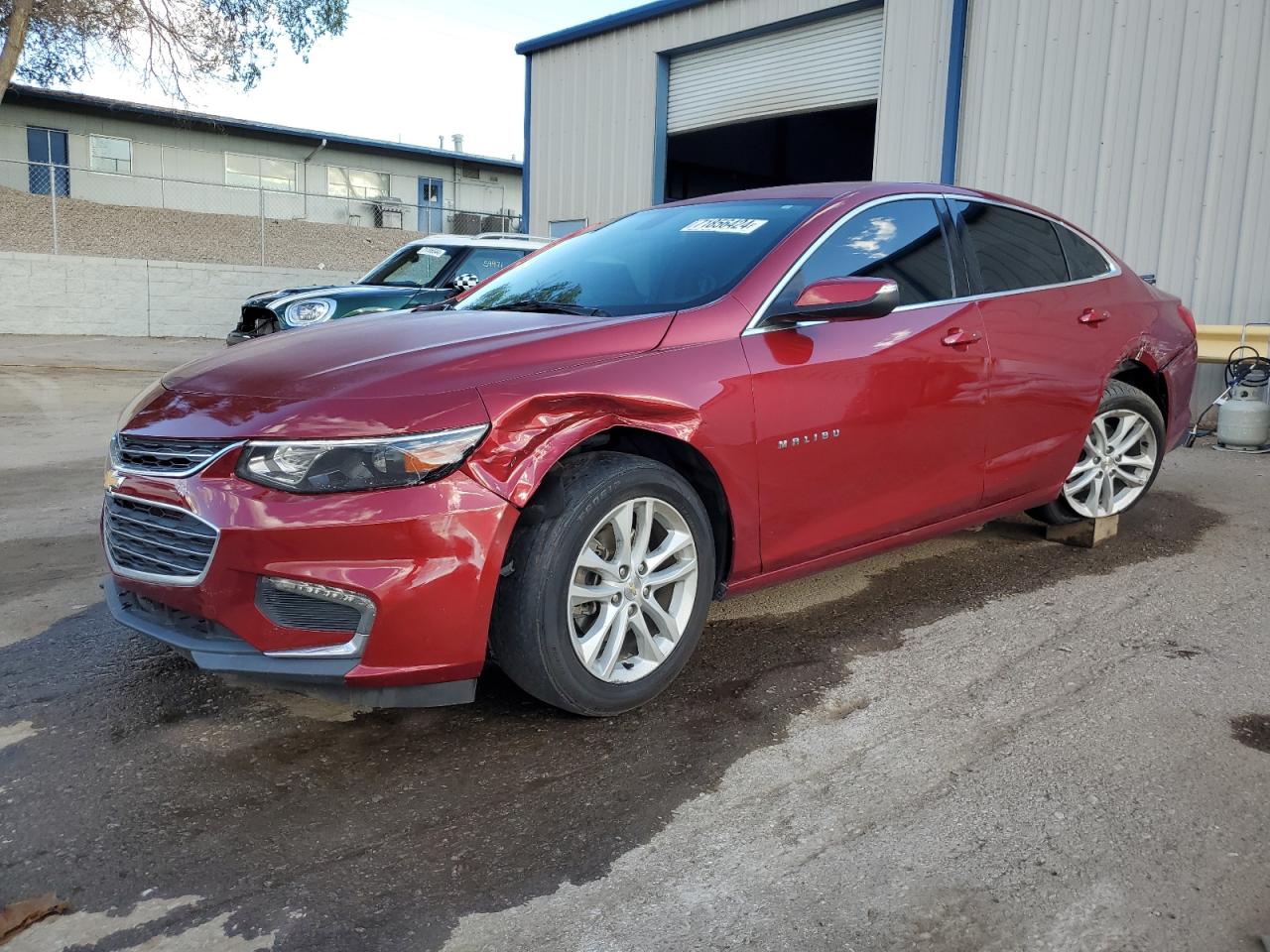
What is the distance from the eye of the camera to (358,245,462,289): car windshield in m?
9.84

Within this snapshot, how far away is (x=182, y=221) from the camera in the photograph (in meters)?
24.8

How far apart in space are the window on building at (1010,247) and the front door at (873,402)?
0.24m

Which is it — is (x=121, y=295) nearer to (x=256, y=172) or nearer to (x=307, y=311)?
(x=307, y=311)

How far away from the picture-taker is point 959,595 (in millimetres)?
4332

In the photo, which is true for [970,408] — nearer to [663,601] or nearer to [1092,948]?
[663,601]

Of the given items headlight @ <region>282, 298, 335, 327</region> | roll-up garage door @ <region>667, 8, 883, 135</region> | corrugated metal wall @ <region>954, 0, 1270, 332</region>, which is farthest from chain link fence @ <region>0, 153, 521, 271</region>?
corrugated metal wall @ <region>954, 0, 1270, 332</region>

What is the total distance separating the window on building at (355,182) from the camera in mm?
31688

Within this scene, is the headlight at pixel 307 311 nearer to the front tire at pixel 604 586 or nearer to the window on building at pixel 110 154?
A: the front tire at pixel 604 586

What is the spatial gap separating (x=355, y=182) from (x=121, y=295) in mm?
14997

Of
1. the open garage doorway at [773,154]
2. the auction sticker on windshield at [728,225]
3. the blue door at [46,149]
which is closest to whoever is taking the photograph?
the auction sticker on windshield at [728,225]

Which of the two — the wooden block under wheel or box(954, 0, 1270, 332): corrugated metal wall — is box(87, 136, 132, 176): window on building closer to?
box(954, 0, 1270, 332): corrugated metal wall

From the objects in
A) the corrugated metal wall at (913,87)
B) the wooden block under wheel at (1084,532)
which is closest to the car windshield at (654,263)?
the wooden block under wheel at (1084,532)

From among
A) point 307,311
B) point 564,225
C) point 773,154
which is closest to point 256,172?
point 773,154

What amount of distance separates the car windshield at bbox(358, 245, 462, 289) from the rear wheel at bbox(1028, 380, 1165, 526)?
21.1 ft
